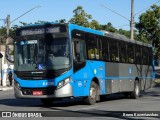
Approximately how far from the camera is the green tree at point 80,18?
59.8 metres

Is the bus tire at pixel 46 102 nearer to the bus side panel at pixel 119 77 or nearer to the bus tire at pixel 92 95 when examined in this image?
the bus tire at pixel 92 95

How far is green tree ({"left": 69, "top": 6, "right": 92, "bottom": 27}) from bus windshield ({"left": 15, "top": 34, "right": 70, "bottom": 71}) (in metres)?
42.6

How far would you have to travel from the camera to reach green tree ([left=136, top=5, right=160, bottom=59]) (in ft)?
172

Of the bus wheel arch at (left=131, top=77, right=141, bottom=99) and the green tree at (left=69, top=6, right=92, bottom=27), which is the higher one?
the green tree at (left=69, top=6, right=92, bottom=27)

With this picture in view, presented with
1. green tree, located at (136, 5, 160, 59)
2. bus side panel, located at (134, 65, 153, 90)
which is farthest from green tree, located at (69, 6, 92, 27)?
bus side panel, located at (134, 65, 153, 90)

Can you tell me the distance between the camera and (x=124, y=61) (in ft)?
73.3

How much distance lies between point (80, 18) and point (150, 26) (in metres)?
10.6

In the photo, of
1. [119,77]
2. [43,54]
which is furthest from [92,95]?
[119,77]

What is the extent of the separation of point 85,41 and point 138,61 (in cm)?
779

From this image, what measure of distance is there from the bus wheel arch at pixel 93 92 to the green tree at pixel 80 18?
41.1m

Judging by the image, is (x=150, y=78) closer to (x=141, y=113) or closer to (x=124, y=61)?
(x=124, y=61)

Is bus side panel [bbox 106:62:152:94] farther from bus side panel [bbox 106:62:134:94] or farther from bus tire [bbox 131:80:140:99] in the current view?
bus tire [bbox 131:80:140:99]

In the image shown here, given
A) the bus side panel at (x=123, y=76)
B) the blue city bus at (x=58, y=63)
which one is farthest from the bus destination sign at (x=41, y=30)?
the bus side panel at (x=123, y=76)

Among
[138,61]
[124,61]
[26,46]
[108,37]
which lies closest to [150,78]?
[138,61]
